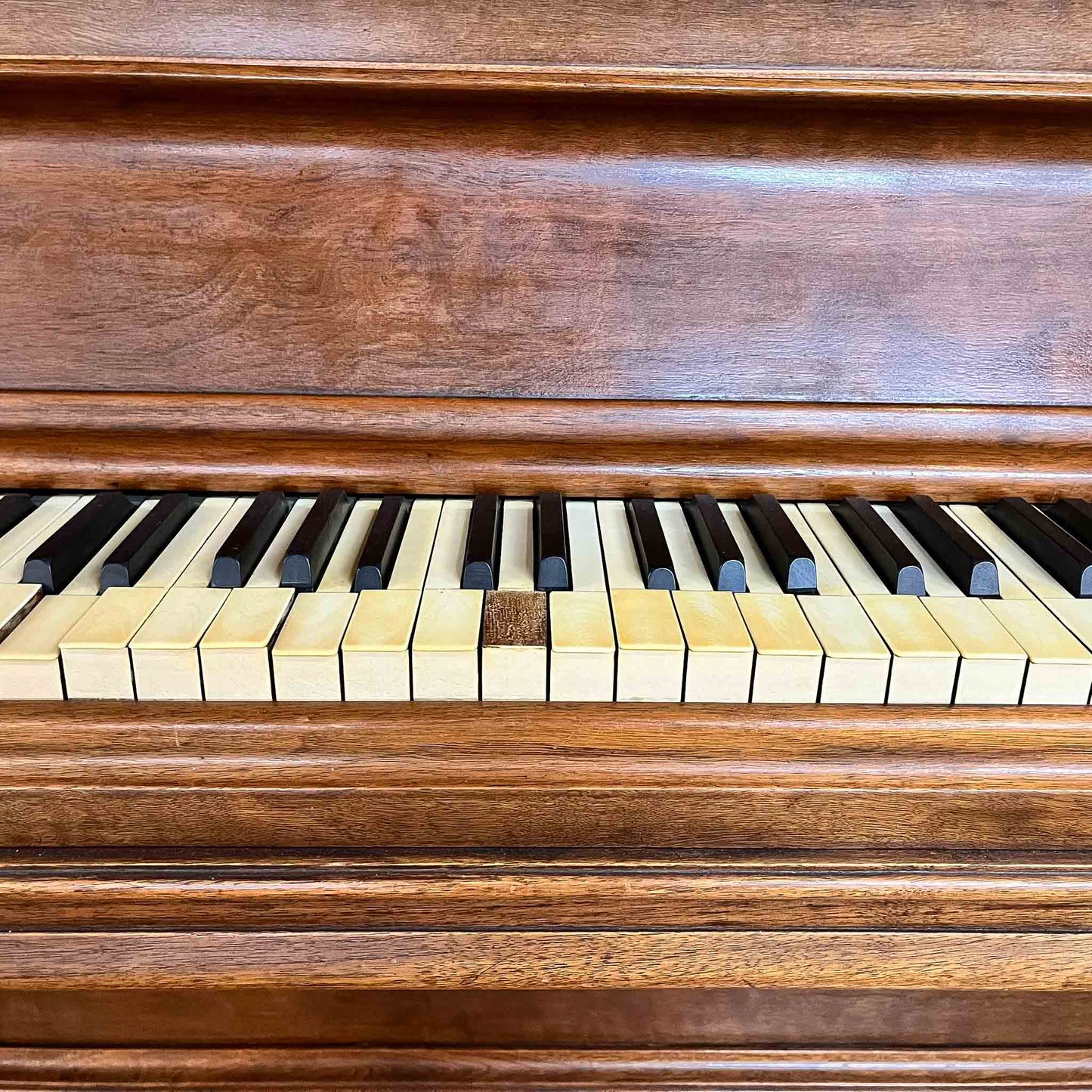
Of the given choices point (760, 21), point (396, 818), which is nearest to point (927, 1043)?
point (396, 818)

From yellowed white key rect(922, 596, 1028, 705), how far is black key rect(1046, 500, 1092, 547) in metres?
0.26

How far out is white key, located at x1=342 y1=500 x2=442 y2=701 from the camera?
0.82 metres

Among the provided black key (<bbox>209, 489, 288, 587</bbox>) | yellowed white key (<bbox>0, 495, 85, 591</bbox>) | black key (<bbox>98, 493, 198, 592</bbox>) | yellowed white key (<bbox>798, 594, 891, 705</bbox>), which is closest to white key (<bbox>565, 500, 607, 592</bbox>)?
yellowed white key (<bbox>798, 594, 891, 705</bbox>)

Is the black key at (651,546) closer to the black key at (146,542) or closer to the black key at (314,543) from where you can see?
the black key at (314,543)

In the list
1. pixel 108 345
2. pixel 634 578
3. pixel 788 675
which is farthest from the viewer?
pixel 108 345

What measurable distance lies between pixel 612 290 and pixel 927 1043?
3.21 feet

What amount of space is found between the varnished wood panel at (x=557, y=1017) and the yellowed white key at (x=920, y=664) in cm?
49

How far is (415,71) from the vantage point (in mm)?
1026

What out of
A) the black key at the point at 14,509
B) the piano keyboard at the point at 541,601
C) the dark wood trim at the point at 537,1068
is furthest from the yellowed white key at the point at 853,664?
the black key at the point at 14,509

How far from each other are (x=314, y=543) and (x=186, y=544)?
0.16m

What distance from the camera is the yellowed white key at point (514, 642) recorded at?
2.69ft

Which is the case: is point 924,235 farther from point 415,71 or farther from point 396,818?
point 396,818

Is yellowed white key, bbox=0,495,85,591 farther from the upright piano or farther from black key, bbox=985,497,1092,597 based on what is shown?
black key, bbox=985,497,1092,597

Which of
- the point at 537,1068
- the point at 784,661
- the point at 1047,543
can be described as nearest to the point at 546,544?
the point at 784,661
